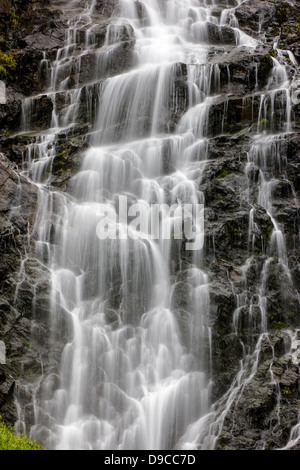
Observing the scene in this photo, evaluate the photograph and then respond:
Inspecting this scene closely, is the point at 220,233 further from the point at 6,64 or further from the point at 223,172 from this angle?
the point at 6,64

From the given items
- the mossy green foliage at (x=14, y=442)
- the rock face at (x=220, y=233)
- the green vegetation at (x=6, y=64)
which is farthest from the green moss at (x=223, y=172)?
the green vegetation at (x=6, y=64)

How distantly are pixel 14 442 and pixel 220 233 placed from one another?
7474 millimetres

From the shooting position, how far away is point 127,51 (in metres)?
19.7

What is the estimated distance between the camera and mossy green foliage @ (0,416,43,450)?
9102 millimetres

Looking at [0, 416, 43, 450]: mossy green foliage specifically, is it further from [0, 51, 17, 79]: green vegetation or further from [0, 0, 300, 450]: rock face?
[0, 51, 17, 79]: green vegetation

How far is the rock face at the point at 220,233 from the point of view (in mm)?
10914

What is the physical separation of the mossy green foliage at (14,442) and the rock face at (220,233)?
82 centimetres

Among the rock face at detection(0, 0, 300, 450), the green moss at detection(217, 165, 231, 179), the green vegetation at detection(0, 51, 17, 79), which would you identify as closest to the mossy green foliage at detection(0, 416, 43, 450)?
the rock face at detection(0, 0, 300, 450)

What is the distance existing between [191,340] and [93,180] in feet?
20.5

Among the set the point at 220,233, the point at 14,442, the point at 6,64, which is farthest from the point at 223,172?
the point at 6,64

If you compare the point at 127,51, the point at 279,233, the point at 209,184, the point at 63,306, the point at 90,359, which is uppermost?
the point at 127,51

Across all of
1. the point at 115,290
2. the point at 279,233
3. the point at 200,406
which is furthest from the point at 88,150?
the point at 200,406

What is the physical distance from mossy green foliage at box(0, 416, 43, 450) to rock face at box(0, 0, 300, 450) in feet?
2.68
